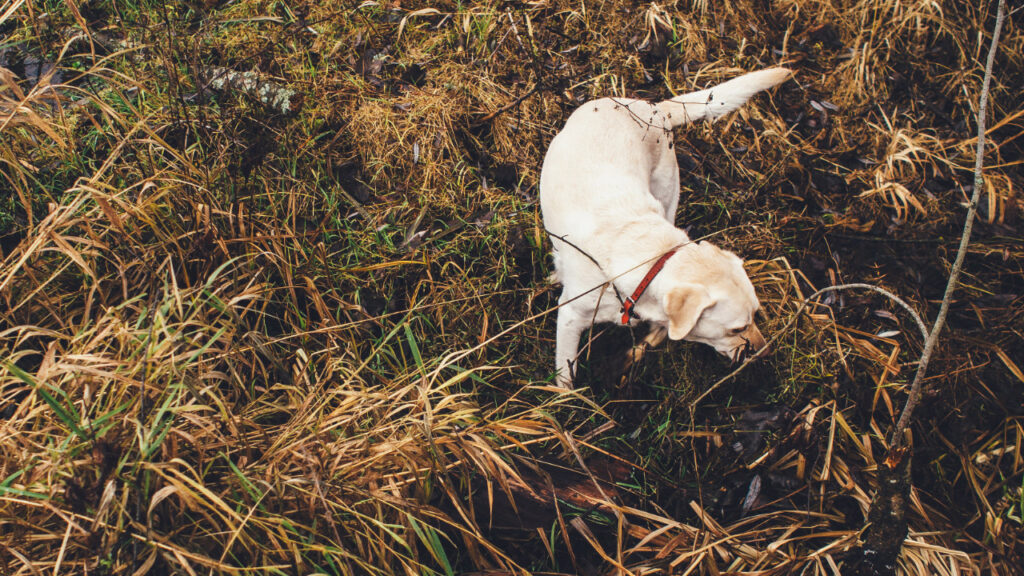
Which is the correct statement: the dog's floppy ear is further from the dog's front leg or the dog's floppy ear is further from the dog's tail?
the dog's tail

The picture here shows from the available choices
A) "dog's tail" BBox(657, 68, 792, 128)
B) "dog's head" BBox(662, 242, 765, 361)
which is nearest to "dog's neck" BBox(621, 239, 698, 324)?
"dog's head" BBox(662, 242, 765, 361)

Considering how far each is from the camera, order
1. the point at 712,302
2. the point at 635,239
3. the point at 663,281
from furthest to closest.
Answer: the point at 635,239 < the point at 663,281 < the point at 712,302

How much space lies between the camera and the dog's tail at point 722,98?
2.76m

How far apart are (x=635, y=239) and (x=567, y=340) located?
0.58 meters

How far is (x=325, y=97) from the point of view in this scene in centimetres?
322

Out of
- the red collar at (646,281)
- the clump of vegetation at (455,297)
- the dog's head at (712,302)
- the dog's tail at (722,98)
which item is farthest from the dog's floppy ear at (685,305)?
the dog's tail at (722,98)

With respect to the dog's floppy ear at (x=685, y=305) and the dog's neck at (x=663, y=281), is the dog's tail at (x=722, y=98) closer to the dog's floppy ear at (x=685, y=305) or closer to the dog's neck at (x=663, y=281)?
the dog's neck at (x=663, y=281)

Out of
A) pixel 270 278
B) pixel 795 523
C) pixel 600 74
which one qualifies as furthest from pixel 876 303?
pixel 270 278

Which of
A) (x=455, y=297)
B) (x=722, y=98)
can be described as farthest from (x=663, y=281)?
(x=722, y=98)

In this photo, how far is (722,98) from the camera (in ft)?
9.27

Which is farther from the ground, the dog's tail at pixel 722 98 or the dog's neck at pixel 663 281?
the dog's tail at pixel 722 98

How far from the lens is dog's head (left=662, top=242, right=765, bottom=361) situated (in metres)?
2.04

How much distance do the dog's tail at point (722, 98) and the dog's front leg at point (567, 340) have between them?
1211mm

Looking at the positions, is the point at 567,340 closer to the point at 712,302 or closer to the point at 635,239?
the point at 635,239
